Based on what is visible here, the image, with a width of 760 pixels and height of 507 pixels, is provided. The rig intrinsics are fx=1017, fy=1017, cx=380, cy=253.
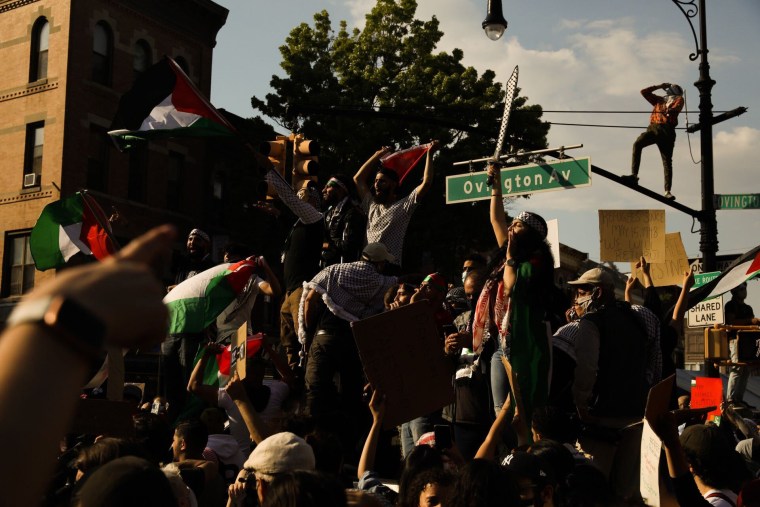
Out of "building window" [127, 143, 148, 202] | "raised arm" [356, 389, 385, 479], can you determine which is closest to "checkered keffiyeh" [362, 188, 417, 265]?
"raised arm" [356, 389, 385, 479]

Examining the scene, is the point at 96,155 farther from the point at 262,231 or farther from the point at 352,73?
the point at 352,73

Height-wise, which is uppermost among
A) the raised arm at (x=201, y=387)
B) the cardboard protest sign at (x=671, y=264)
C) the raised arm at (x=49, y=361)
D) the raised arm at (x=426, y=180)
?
the raised arm at (x=426, y=180)

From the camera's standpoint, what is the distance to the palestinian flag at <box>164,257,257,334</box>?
8234mm

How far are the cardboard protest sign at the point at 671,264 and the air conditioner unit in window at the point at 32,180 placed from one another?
2186cm

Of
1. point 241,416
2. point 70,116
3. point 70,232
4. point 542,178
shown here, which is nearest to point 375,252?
point 241,416

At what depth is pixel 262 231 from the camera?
3170 cm

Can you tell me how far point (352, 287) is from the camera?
7.37 meters

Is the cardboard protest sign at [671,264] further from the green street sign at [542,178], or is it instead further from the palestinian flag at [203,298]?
the palestinian flag at [203,298]

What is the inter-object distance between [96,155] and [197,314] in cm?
2270

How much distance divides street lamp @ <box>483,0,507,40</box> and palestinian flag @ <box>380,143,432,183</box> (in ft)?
17.5

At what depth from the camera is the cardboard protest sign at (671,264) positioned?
1123 cm

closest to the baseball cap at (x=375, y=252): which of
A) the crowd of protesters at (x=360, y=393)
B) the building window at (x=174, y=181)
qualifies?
the crowd of protesters at (x=360, y=393)


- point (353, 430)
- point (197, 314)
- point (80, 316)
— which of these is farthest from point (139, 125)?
point (80, 316)

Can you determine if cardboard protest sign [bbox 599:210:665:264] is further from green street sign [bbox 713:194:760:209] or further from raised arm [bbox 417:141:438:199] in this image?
raised arm [bbox 417:141:438:199]
